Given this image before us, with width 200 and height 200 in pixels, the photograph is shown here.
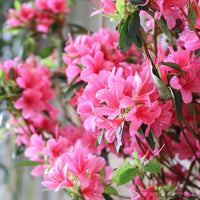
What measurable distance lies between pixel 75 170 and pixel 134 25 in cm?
27

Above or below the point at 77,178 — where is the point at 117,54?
above

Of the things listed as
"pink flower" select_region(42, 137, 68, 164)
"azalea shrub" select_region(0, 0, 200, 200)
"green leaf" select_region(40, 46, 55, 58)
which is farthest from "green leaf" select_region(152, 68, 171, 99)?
"green leaf" select_region(40, 46, 55, 58)

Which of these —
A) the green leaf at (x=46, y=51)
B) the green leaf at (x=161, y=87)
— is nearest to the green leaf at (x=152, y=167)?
the green leaf at (x=161, y=87)

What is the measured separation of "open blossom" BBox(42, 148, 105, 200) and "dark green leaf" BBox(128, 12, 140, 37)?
0.22m

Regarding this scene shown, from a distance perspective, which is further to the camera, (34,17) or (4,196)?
(4,196)

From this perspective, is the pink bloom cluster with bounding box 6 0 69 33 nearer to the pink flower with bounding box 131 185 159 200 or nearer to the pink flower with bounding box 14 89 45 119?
the pink flower with bounding box 14 89 45 119

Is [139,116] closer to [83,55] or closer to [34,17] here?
[83,55]

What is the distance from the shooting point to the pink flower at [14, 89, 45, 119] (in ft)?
2.94

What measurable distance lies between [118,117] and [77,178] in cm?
13

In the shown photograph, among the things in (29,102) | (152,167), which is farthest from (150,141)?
(29,102)

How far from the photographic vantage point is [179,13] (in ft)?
2.03

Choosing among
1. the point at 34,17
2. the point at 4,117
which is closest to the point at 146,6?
the point at 4,117

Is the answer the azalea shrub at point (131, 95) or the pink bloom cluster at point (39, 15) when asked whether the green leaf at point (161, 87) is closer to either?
the azalea shrub at point (131, 95)

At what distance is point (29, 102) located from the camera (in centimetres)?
92
